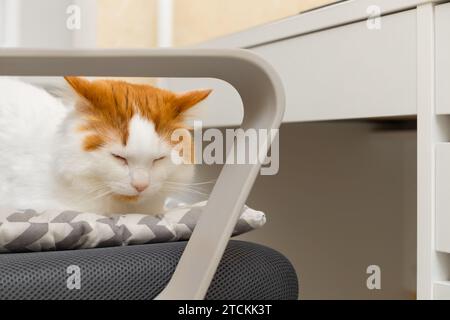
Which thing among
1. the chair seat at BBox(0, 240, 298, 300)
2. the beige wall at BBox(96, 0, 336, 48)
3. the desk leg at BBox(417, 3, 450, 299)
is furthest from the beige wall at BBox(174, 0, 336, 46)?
the chair seat at BBox(0, 240, 298, 300)

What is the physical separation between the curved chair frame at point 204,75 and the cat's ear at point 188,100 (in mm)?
229

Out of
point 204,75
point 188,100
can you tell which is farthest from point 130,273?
point 188,100

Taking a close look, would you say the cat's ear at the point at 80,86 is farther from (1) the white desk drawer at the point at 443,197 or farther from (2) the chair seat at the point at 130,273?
(1) the white desk drawer at the point at 443,197

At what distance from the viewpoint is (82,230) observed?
0.69 metres

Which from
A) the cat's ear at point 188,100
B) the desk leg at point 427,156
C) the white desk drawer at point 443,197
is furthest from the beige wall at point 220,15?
the cat's ear at point 188,100

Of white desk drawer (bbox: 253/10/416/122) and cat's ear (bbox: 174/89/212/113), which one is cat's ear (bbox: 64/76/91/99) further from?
white desk drawer (bbox: 253/10/416/122)

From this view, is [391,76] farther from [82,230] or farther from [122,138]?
[82,230]

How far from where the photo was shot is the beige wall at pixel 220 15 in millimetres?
1814

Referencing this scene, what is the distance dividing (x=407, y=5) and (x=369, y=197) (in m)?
0.82

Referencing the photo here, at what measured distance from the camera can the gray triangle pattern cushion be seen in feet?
2.18

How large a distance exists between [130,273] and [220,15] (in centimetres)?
153

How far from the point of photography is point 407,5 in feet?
3.58
